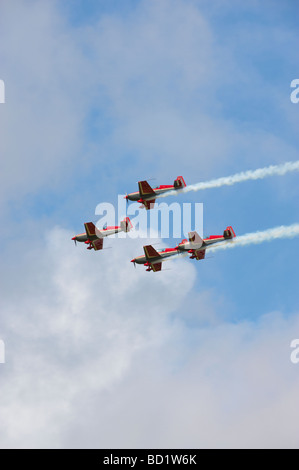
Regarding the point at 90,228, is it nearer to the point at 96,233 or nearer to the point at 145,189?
the point at 96,233

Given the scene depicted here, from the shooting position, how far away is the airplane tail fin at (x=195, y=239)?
153 metres

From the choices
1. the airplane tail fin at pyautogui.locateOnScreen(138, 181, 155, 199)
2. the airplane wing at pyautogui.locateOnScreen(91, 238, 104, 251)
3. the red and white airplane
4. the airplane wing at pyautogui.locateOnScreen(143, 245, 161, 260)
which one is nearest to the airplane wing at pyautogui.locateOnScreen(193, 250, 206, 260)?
the red and white airplane

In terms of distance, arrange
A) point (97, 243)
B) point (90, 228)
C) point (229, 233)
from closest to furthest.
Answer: point (229, 233) → point (90, 228) → point (97, 243)

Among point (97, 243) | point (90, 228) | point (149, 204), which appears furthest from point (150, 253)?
point (90, 228)

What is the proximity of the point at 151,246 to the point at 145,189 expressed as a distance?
9.56 meters

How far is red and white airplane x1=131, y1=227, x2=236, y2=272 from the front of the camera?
503 ft

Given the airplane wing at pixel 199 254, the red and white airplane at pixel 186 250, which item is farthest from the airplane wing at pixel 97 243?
the airplane wing at pixel 199 254

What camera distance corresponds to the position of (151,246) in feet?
510

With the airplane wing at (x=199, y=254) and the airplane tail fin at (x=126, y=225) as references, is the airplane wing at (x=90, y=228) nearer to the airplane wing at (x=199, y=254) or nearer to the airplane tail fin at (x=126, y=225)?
the airplane tail fin at (x=126, y=225)
